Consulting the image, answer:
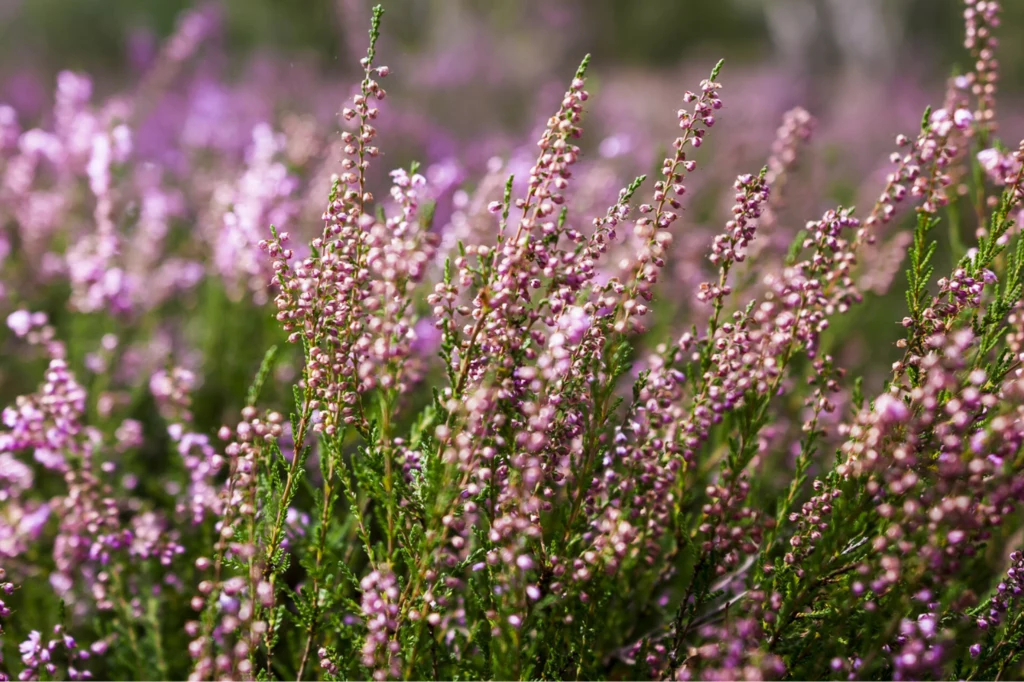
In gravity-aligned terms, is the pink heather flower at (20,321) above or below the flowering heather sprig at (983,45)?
above

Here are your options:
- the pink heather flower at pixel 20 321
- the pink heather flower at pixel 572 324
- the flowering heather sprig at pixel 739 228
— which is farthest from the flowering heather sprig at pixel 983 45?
the pink heather flower at pixel 20 321

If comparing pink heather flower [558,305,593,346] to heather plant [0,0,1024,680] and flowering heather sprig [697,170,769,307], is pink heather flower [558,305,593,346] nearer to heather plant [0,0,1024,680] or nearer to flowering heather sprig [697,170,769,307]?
heather plant [0,0,1024,680]

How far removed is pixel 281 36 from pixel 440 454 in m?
20.7

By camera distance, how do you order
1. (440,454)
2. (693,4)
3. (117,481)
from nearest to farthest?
(440,454), (117,481), (693,4)

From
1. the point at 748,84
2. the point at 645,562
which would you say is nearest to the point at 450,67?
the point at 748,84

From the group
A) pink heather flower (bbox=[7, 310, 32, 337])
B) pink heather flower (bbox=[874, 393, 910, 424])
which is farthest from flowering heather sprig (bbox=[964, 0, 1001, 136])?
pink heather flower (bbox=[7, 310, 32, 337])

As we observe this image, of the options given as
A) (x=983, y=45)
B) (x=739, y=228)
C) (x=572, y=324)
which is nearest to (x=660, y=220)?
(x=739, y=228)

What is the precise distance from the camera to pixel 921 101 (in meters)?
16.9

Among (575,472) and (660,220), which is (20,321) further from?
(660,220)

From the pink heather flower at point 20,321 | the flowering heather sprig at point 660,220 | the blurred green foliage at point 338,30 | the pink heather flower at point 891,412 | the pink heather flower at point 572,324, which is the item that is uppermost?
the blurred green foliage at point 338,30

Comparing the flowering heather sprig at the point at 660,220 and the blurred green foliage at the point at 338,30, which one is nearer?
the flowering heather sprig at the point at 660,220

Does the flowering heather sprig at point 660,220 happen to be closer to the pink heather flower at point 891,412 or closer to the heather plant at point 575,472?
the heather plant at point 575,472

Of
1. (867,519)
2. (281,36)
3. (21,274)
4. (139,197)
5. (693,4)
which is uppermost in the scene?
(693,4)

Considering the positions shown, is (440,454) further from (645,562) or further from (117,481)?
(117,481)
